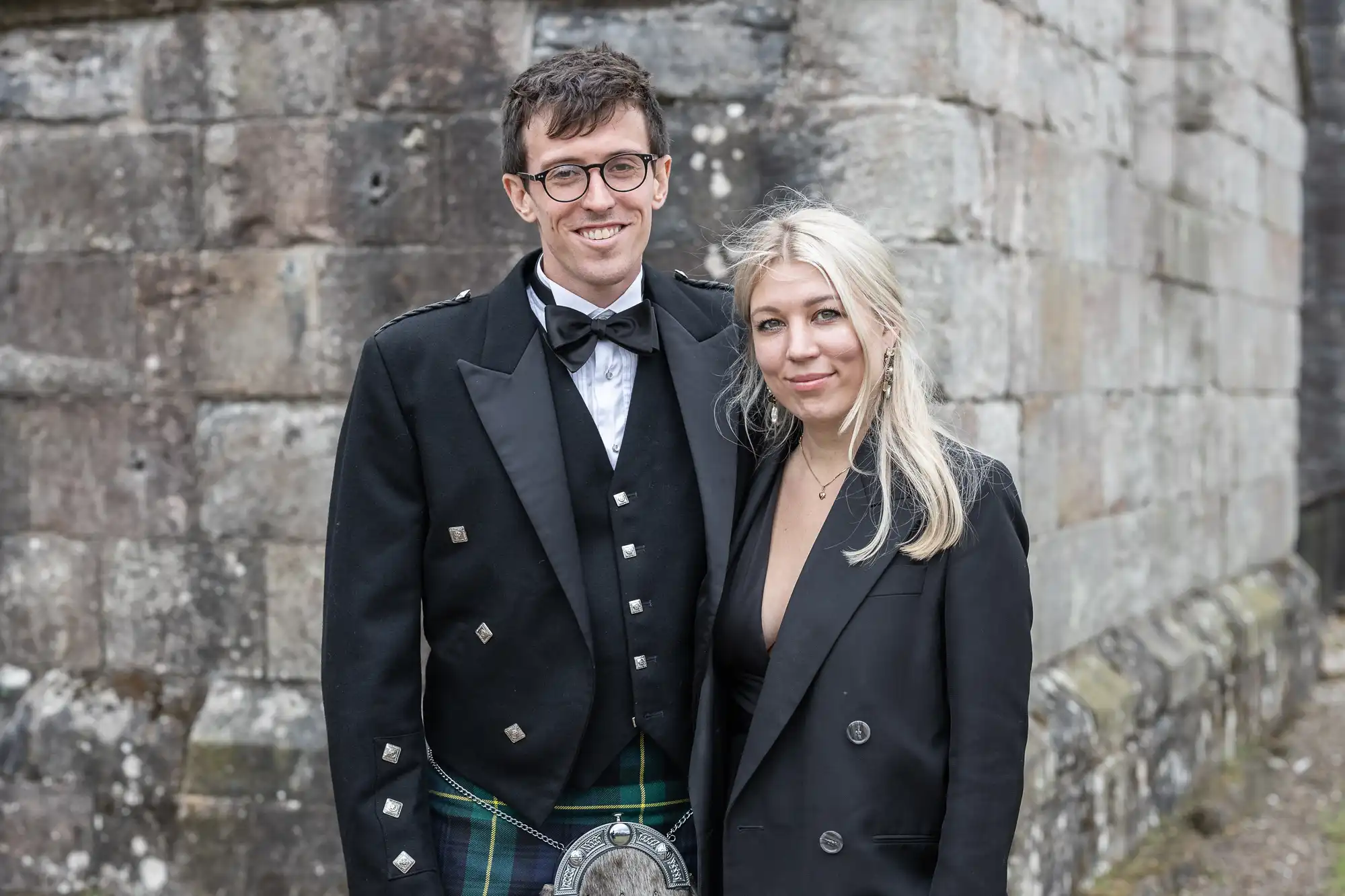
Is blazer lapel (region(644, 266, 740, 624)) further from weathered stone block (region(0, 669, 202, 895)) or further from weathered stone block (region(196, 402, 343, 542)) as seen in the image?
weathered stone block (region(0, 669, 202, 895))

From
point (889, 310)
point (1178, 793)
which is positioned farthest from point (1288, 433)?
point (889, 310)

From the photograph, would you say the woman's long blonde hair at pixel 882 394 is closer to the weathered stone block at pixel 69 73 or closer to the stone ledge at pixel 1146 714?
the stone ledge at pixel 1146 714

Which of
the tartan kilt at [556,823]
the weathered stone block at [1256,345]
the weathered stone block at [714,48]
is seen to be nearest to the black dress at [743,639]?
the tartan kilt at [556,823]

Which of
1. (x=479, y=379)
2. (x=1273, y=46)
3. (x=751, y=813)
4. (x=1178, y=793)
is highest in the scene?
(x=1273, y=46)

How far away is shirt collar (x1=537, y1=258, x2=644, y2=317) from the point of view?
262cm

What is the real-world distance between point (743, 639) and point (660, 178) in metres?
0.77

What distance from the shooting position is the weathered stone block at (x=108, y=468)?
14.2ft

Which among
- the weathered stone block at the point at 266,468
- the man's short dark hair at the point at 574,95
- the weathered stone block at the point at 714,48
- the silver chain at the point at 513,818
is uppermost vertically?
the weathered stone block at the point at 714,48

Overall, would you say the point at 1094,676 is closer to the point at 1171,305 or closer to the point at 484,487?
the point at 1171,305

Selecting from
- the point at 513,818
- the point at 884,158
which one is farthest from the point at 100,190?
the point at 513,818

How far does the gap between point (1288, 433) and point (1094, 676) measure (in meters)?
3.52

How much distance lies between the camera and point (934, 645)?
93.0 inches

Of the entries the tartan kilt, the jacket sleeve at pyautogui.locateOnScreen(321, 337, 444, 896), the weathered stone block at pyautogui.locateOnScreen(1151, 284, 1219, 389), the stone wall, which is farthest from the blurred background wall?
the stone wall

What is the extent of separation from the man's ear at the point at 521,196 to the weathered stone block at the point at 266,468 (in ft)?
5.75
